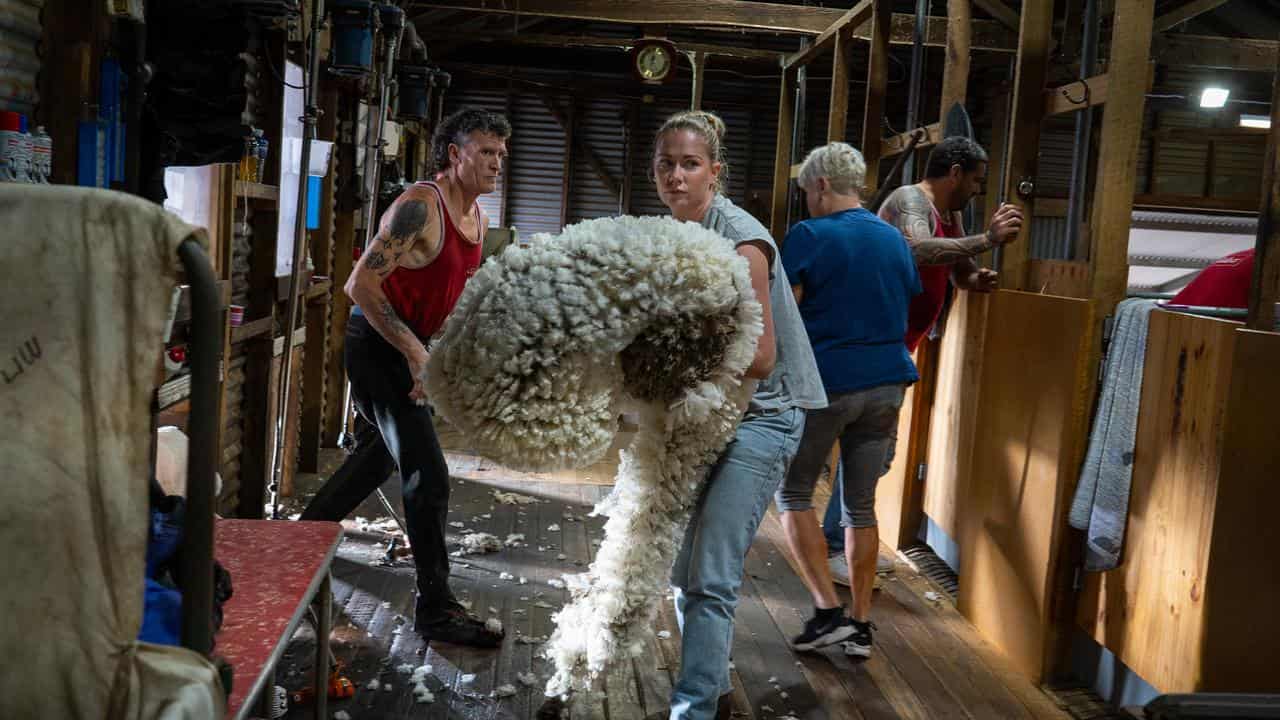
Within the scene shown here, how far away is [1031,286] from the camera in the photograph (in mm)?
4129

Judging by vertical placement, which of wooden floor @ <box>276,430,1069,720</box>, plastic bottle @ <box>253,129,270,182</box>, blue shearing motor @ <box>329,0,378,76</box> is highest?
blue shearing motor @ <box>329,0,378,76</box>

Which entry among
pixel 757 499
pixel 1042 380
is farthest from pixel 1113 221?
pixel 757 499

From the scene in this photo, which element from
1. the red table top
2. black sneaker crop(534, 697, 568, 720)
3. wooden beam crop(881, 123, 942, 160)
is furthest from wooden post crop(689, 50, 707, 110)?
the red table top

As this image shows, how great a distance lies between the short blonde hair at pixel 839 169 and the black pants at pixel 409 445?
5.34 feet

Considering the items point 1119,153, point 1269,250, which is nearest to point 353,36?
point 1119,153

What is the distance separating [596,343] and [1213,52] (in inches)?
318

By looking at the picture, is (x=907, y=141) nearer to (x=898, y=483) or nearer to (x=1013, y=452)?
(x=898, y=483)

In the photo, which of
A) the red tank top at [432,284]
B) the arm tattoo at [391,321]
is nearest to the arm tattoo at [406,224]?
the red tank top at [432,284]

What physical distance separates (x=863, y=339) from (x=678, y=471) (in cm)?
141

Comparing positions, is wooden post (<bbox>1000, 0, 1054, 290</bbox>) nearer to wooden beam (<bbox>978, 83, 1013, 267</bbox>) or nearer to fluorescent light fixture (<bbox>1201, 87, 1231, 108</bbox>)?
fluorescent light fixture (<bbox>1201, 87, 1231, 108</bbox>)

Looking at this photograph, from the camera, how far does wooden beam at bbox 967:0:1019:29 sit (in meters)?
8.38

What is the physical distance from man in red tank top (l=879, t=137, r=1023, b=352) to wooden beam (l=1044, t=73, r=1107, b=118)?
0.35 meters

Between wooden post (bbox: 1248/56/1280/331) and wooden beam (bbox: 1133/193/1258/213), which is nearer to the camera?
wooden post (bbox: 1248/56/1280/331)

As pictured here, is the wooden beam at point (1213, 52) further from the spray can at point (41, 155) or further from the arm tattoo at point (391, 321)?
the spray can at point (41, 155)
